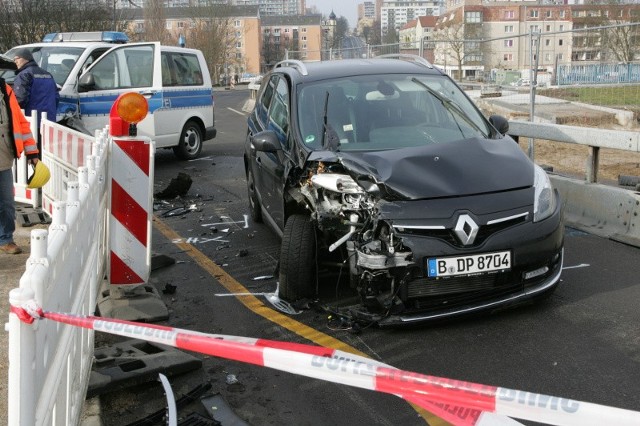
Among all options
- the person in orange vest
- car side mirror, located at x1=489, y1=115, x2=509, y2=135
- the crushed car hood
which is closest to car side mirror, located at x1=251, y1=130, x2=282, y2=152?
the crushed car hood

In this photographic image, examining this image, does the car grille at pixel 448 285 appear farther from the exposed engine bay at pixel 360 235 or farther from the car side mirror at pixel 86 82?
the car side mirror at pixel 86 82

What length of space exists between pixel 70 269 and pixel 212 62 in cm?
9432

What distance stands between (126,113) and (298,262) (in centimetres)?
170

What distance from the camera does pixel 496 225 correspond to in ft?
16.6

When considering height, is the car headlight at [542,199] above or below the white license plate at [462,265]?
above

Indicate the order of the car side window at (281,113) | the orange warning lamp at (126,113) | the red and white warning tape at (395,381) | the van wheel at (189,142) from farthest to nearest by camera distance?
the van wheel at (189,142)
the car side window at (281,113)
the orange warning lamp at (126,113)
the red and white warning tape at (395,381)

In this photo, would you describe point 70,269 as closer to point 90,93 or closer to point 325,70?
point 325,70

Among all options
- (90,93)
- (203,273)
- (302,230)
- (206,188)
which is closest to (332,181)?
(302,230)

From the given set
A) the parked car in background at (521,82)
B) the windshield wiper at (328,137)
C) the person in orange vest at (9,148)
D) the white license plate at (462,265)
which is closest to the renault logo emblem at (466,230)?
the white license plate at (462,265)

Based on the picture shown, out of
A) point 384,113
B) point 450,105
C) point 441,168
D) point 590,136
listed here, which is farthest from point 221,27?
point 441,168

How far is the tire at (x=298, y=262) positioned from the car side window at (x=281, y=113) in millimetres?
943

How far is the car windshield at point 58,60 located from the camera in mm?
13227

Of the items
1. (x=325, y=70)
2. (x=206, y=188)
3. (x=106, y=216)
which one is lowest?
(x=206, y=188)

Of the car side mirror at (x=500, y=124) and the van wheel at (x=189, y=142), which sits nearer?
the car side mirror at (x=500, y=124)
